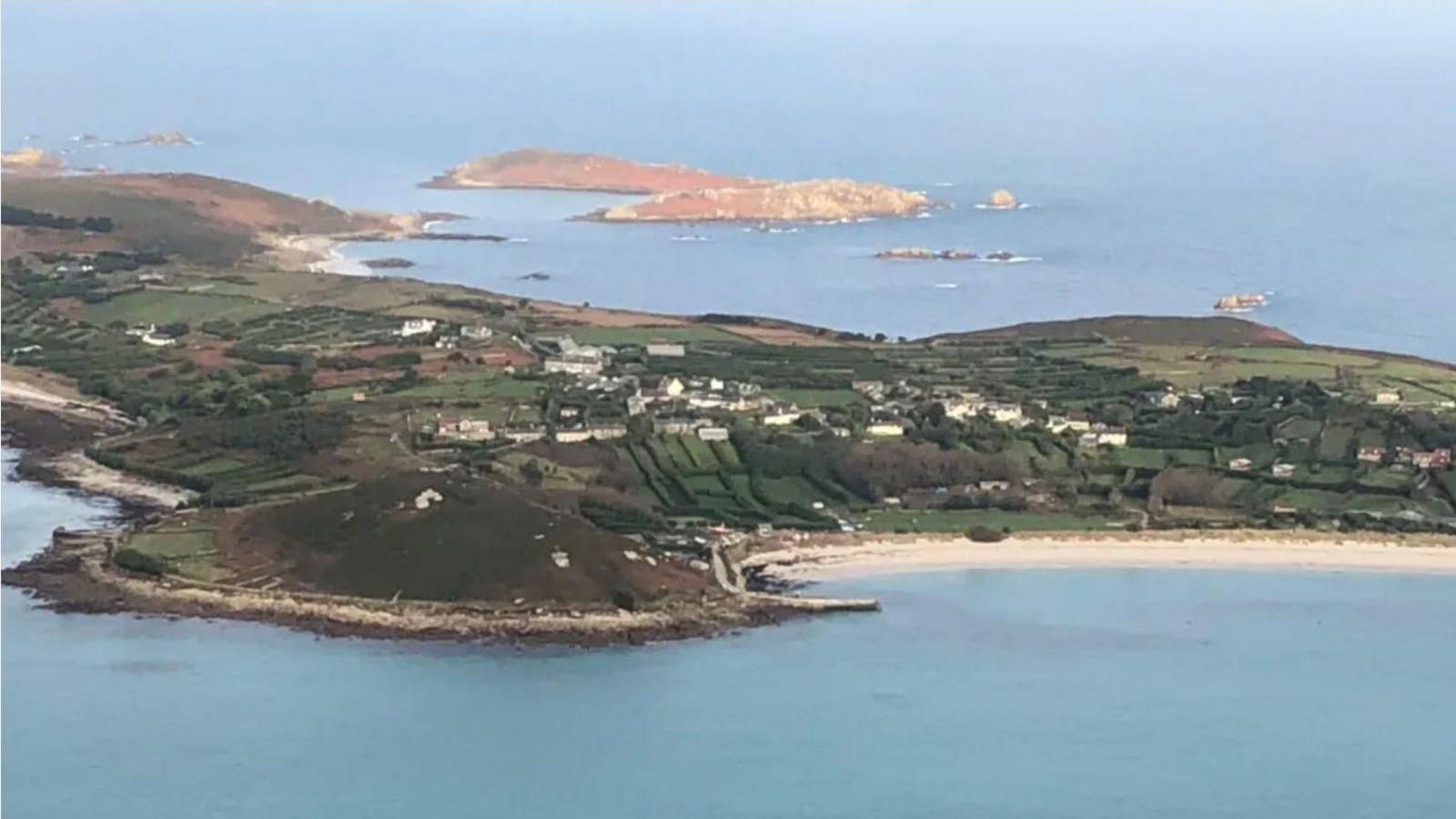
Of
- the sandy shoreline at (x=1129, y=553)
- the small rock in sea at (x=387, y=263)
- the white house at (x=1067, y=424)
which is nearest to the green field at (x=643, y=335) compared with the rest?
the white house at (x=1067, y=424)

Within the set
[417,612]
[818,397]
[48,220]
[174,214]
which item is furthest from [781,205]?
[417,612]

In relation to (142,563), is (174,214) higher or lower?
higher

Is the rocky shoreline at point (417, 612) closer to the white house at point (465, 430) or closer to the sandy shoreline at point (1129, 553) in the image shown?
the sandy shoreline at point (1129, 553)

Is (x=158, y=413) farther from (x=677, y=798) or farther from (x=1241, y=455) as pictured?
(x=677, y=798)

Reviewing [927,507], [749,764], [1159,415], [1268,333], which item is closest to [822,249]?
[1268,333]

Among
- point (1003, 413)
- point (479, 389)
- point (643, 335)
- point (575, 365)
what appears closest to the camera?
point (1003, 413)

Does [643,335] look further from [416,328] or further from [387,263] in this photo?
[387,263]

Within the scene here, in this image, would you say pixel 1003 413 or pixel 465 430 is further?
pixel 1003 413

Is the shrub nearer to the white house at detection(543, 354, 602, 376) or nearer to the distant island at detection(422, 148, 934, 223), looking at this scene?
the white house at detection(543, 354, 602, 376)
